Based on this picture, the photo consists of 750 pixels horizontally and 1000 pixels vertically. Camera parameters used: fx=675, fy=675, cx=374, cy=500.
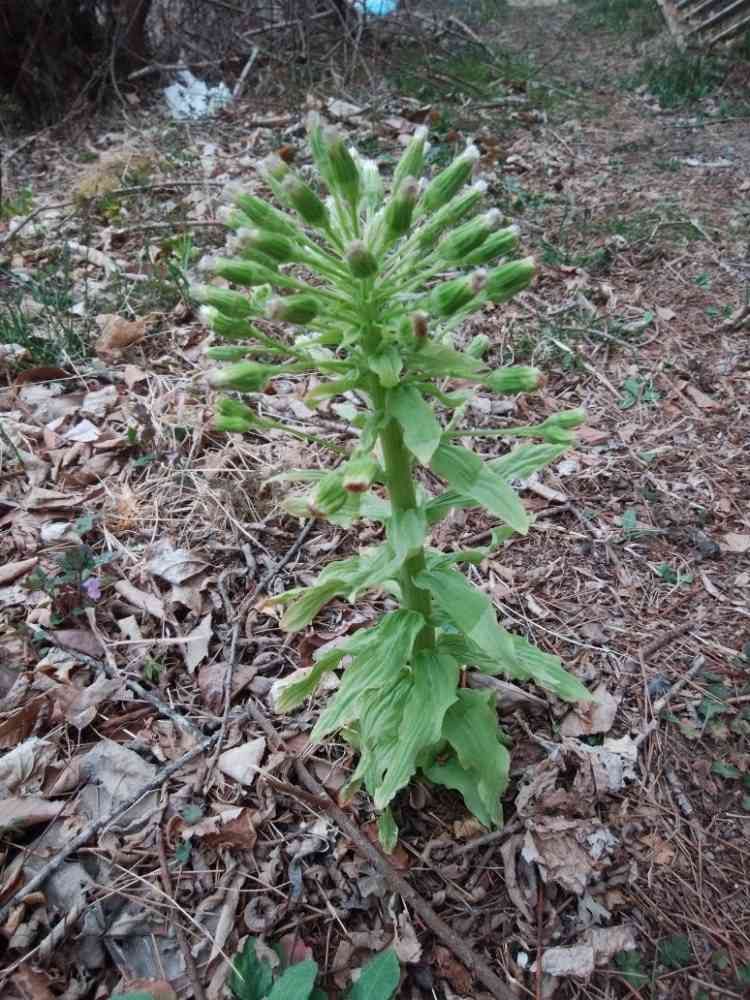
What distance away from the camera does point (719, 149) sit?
746 cm

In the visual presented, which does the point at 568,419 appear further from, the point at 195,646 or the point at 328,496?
the point at 195,646

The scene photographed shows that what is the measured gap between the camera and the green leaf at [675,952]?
2.16 meters

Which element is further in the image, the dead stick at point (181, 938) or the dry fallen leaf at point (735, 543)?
the dry fallen leaf at point (735, 543)

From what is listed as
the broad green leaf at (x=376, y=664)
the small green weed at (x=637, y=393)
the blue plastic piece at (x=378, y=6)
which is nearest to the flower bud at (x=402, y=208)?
the broad green leaf at (x=376, y=664)

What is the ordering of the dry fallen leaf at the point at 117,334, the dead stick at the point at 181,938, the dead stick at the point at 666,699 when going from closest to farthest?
the dead stick at the point at 181,938 → the dead stick at the point at 666,699 → the dry fallen leaf at the point at 117,334

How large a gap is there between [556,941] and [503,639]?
112cm

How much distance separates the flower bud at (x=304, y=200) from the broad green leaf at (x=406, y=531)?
87cm

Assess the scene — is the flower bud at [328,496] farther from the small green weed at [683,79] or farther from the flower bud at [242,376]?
the small green weed at [683,79]

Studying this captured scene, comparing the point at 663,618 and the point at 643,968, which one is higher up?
the point at 663,618

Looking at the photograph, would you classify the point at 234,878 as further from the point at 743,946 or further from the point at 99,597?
the point at 743,946

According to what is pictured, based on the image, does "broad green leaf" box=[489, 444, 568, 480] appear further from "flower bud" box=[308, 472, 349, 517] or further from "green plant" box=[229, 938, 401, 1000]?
"green plant" box=[229, 938, 401, 1000]

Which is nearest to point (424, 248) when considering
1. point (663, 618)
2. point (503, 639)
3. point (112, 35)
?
point (503, 639)

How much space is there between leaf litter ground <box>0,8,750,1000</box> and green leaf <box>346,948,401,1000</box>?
0.19m

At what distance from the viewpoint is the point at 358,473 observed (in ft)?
5.80
